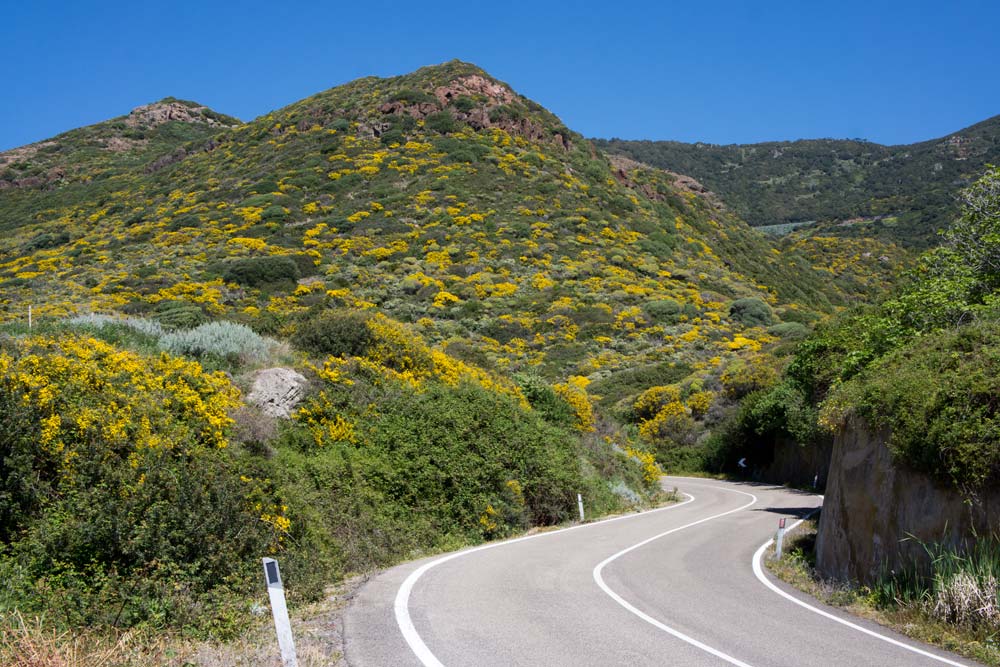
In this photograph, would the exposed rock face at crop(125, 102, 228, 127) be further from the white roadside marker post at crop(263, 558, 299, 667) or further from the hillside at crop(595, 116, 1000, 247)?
the white roadside marker post at crop(263, 558, 299, 667)

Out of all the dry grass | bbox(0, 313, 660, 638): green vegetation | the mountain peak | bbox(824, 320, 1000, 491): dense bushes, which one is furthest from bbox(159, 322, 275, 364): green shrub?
the mountain peak

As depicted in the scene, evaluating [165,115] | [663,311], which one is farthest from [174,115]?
[663,311]

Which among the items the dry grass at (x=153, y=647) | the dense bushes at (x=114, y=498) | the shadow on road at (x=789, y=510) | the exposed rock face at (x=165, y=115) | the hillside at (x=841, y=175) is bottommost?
the shadow on road at (x=789, y=510)

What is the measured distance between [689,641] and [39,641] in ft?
16.4

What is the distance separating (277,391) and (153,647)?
8066 mm

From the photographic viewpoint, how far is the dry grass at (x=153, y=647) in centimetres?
464

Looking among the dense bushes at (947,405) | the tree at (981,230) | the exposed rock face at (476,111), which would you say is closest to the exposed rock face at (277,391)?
the dense bushes at (947,405)

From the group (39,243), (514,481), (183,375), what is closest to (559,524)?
(514,481)

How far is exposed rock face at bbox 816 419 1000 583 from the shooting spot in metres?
7.46

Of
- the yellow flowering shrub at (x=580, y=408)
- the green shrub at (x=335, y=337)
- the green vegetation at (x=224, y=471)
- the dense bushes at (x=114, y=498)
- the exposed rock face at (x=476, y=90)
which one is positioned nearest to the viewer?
the dense bushes at (x=114, y=498)

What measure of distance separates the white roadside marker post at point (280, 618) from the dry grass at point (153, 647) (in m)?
0.43

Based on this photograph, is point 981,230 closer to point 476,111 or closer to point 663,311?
point 663,311

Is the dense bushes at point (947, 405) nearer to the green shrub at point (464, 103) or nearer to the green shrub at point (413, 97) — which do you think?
the green shrub at point (464, 103)

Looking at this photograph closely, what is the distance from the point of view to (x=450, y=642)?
6.36m
